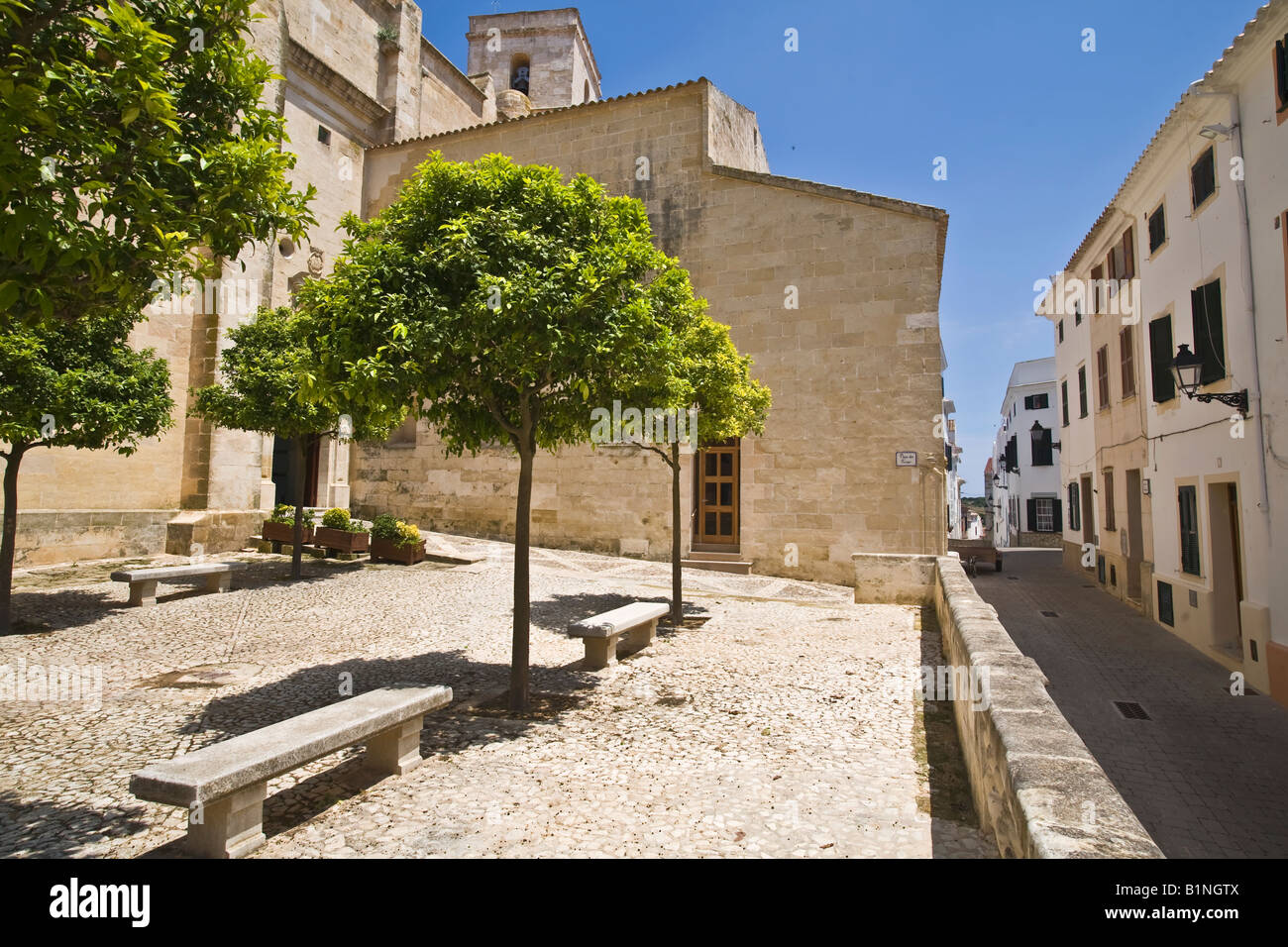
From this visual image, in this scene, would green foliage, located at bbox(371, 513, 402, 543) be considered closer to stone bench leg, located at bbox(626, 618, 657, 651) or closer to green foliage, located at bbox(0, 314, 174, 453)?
green foliage, located at bbox(0, 314, 174, 453)

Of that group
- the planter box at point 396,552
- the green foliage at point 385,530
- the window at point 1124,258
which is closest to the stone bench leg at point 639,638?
the planter box at point 396,552

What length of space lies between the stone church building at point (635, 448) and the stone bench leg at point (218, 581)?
3.84 meters

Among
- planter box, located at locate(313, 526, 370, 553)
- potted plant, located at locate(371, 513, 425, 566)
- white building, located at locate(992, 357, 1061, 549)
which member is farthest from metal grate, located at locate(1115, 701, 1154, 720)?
white building, located at locate(992, 357, 1061, 549)

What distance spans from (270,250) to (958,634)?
16.2m

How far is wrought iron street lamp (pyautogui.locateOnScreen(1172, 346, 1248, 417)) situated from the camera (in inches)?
370

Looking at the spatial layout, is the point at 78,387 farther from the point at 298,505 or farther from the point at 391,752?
the point at 391,752

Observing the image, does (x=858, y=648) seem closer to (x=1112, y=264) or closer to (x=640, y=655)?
(x=640, y=655)

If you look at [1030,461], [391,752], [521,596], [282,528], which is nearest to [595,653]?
[521,596]

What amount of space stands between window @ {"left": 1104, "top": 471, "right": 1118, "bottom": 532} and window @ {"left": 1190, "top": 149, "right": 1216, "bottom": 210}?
729cm

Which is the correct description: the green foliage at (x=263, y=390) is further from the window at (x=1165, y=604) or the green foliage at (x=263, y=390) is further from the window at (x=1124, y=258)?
the window at (x=1124, y=258)

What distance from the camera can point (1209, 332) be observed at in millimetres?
10570

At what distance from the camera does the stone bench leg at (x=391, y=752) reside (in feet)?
14.2

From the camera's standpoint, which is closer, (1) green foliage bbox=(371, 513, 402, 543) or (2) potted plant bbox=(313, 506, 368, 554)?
(1) green foliage bbox=(371, 513, 402, 543)

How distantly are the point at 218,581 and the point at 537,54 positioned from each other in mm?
26301
